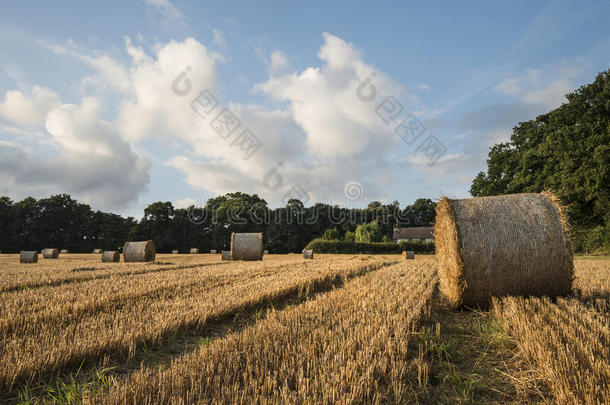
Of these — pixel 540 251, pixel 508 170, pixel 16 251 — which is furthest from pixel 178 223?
pixel 540 251

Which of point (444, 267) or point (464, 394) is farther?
point (444, 267)

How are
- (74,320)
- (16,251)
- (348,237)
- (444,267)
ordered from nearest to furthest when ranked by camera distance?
(74,320)
(444,267)
(348,237)
(16,251)

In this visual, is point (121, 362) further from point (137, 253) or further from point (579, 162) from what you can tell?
point (579, 162)

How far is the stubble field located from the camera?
8.20ft

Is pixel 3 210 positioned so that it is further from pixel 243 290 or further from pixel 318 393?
pixel 318 393

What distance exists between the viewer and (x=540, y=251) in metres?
5.93

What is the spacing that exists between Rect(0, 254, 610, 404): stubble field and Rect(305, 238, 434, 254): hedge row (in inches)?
1295

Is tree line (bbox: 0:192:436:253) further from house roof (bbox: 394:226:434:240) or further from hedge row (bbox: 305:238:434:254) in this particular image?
hedge row (bbox: 305:238:434:254)

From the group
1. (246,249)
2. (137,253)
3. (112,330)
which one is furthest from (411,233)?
(112,330)

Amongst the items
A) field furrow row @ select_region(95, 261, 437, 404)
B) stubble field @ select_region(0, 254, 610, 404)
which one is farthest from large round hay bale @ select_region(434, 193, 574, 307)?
field furrow row @ select_region(95, 261, 437, 404)

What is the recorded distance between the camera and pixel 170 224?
61094 millimetres

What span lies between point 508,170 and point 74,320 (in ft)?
117

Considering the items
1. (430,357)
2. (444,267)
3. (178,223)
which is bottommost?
(430,357)

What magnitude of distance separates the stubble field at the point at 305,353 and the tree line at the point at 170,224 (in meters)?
42.9
